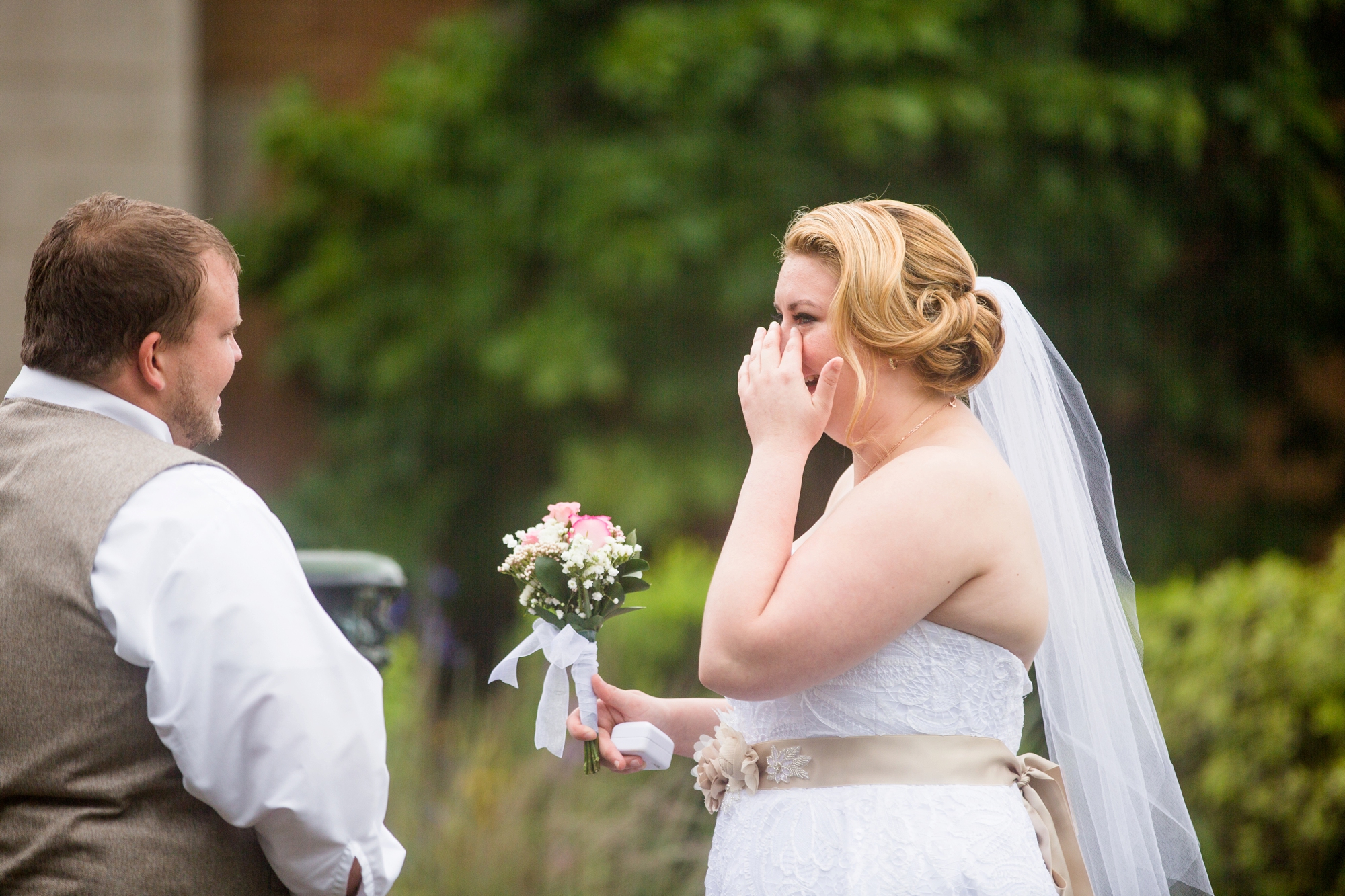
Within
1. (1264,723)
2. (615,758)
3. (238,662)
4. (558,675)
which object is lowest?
(1264,723)

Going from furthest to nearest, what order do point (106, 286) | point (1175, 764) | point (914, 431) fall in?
point (1175, 764) < point (914, 431) < point (106, 286)

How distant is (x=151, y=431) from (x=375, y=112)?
7.90 m

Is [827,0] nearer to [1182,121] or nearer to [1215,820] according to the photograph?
[1182,121]

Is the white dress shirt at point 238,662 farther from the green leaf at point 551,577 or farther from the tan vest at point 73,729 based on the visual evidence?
the green leaf at point 551,577

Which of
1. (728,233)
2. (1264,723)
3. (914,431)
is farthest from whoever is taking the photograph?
(728,233)

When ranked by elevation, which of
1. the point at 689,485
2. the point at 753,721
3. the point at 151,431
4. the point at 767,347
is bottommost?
the point at 689,485

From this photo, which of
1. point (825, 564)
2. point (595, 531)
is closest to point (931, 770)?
point (825, 564)

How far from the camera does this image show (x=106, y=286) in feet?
6.57

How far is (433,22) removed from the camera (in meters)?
9.34

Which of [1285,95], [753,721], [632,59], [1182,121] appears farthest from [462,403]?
[753,721]

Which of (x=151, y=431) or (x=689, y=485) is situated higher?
(x=151, y=431)

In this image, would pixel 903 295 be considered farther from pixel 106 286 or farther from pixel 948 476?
pixel 106 286

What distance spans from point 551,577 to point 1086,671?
1213mm

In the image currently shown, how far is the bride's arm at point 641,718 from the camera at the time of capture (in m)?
2.44
